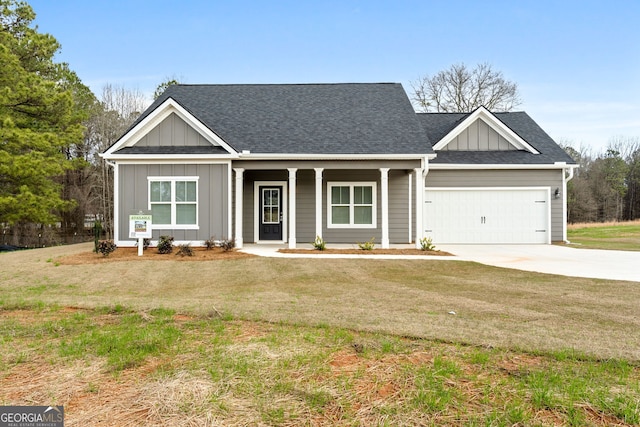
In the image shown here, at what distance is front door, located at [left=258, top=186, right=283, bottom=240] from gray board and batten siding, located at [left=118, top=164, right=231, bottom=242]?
2569 millimetres

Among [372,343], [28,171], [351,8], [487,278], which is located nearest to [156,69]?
[28,171]

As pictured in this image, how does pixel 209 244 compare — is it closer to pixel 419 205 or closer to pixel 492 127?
pixel 419 205

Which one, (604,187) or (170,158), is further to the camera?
(604,187)

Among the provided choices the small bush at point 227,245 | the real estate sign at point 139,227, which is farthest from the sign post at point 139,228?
the small bush at point 227,245

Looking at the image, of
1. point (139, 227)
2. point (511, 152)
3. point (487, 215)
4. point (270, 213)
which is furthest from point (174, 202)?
point (511, 152)

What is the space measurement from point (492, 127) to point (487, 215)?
3.63 metres

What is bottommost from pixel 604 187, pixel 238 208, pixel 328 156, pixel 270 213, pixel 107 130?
pixel 270 213

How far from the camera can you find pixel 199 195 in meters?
12.7

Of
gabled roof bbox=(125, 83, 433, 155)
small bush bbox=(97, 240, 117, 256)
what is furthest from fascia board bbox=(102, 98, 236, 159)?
small bush bbox=(97, 240, 117, 256)

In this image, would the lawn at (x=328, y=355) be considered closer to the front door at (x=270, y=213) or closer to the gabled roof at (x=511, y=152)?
the front door at (x=270, y=213)

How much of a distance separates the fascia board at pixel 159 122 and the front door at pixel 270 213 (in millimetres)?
2935

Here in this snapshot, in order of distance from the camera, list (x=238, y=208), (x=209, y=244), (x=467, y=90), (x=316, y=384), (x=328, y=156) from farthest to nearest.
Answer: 1. (x=467, y=90)
2. (x=328, y=156)
3. (x=238, y=208)
4. (x=209, y=244)
5. (x=316, y=384)

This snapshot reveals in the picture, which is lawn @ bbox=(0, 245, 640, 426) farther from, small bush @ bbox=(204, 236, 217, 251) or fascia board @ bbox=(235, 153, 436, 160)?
fascia board @ bbox=(235, 153, 436, 160)

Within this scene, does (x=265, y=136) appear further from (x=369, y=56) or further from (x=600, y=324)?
(x=369, y=56)
